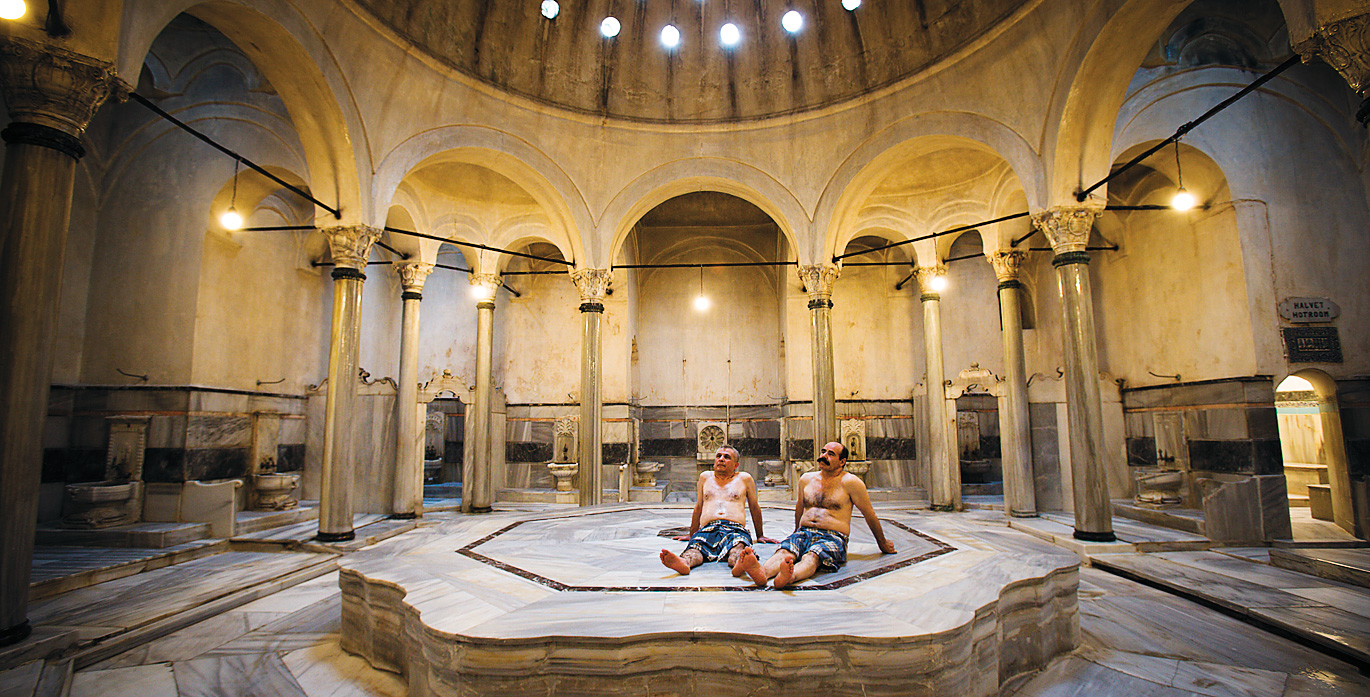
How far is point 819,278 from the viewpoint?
444 inches

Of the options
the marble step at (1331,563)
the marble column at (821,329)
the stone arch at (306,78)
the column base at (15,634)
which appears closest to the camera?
the column base at (15,634)

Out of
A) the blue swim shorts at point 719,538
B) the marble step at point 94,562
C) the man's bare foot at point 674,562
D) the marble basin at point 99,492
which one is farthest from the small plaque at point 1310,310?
the marble basin at point 99,492

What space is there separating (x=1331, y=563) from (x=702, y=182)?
32.8 ft

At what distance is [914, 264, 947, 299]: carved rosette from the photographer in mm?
11984

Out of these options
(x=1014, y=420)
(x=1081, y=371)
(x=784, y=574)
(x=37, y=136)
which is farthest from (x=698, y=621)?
(x=1014, y=420)

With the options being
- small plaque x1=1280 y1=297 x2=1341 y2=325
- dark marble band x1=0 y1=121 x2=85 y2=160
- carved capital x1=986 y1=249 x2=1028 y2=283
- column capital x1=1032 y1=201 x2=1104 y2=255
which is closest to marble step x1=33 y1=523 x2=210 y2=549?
dark marble band x1=0 y1=121 x2=85 y2=160

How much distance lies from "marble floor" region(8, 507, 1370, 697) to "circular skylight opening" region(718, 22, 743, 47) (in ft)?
32.1

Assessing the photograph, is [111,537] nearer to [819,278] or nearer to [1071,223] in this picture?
[819,278]

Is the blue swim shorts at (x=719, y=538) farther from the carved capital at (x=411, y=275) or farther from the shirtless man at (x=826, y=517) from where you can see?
the carved capital at (x=411, y=275)

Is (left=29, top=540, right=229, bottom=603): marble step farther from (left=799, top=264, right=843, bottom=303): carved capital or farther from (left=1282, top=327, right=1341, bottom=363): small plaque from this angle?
(left=1282, top=327, right=1341, bottom=363): small plaque

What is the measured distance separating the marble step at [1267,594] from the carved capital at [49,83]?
10751 mm

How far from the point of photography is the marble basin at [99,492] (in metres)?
8.09

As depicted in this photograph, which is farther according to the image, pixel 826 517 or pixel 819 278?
pixel 819 278

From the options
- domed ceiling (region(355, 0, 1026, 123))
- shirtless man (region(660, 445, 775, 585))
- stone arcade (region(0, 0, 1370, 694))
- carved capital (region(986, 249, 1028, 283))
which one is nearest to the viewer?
stone arcade (region(0, 0, 1370, 694))
